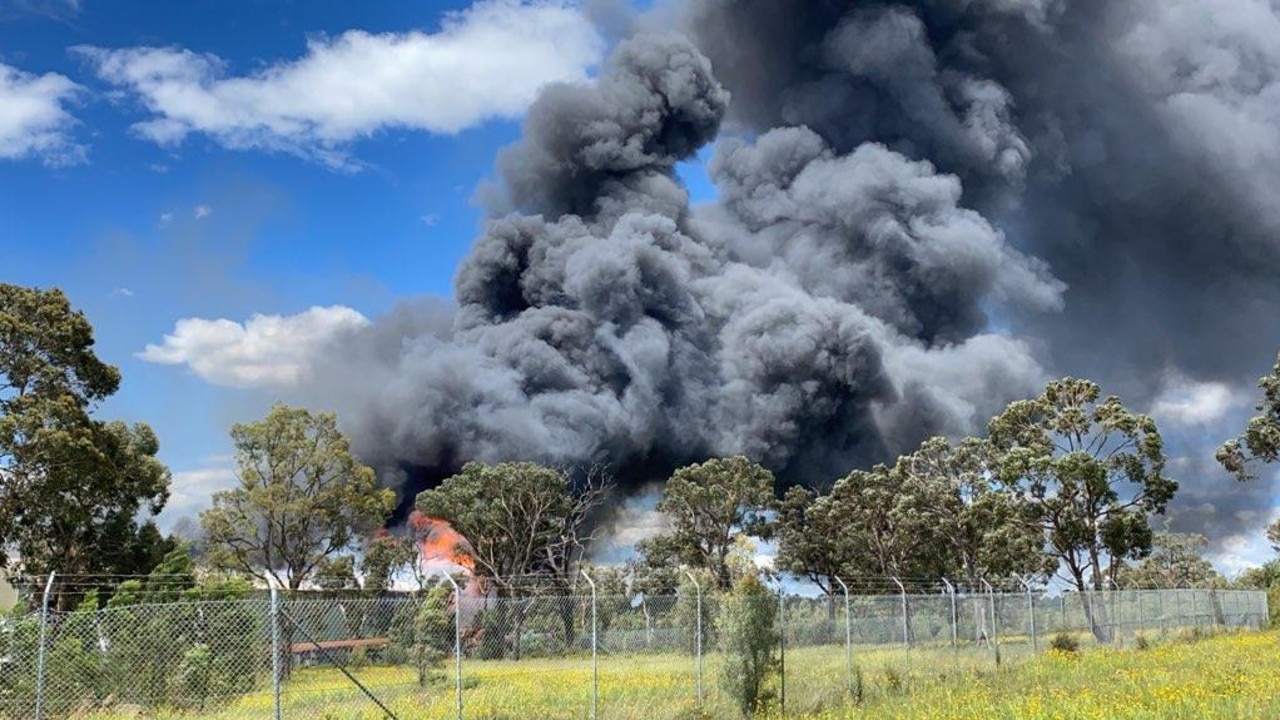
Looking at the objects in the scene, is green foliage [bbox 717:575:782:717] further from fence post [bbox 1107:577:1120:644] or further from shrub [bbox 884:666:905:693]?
fence post [bbox 1107:577:1120:644]

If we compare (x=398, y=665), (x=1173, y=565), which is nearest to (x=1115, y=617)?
(x=398, y=665)

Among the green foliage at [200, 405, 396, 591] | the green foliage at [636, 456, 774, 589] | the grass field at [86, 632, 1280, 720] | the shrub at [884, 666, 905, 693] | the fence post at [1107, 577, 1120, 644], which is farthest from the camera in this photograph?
the green foliage at [636, 456, 774, 589]

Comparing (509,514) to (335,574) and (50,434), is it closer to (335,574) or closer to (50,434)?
(335,574)

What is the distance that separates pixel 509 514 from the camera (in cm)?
5500

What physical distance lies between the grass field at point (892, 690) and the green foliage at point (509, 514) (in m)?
29.9

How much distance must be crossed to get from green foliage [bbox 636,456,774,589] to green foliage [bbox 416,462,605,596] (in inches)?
233

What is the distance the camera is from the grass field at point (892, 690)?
14258 millimetres

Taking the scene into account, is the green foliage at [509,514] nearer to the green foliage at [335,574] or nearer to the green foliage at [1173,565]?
the green foliage at [335,574]

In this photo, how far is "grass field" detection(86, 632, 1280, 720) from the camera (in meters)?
14.3

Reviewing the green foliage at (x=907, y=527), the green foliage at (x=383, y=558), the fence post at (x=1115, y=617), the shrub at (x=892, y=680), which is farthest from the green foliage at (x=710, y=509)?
the shrub at (x=892, y=680)

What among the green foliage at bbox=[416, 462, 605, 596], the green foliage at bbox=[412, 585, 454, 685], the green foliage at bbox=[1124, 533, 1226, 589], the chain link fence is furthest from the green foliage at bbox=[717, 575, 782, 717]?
the green foliage at bbox=[1124, 533, 1226, 589]

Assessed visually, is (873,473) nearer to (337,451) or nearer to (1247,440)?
A: (1247,440)

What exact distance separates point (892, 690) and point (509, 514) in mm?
38418

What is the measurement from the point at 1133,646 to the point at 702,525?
3209 centimetres
